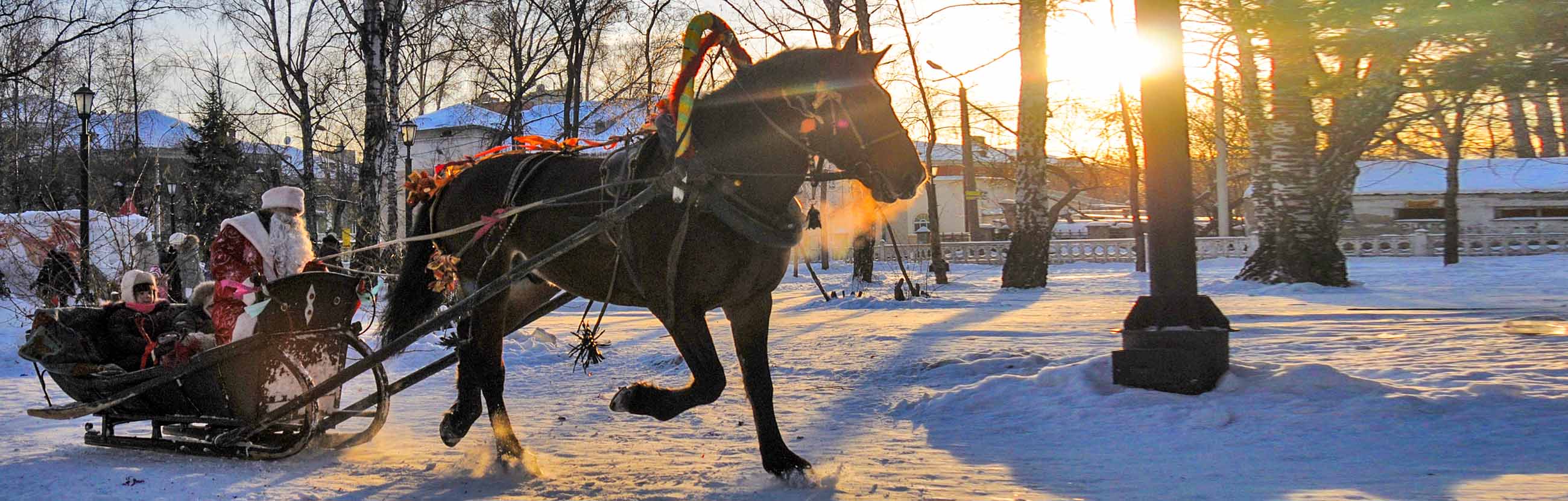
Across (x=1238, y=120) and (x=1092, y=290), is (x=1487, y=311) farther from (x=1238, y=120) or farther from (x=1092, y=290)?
(x=1238, y=120)

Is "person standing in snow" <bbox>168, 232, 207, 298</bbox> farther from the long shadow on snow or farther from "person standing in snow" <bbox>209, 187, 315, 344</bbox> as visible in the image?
the long shadow on snow

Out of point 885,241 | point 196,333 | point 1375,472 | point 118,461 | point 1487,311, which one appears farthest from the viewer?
point 885,241

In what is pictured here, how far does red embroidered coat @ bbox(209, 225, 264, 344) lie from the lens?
22.6 feet

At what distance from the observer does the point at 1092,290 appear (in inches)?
877

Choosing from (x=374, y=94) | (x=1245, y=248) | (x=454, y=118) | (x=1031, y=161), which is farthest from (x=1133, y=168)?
(x=454, y=118)

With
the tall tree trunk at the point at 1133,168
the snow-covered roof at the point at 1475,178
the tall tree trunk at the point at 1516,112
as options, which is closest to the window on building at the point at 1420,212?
the snow-covered roof at the point at 1475,178

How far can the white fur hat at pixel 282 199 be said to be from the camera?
22.9 feet

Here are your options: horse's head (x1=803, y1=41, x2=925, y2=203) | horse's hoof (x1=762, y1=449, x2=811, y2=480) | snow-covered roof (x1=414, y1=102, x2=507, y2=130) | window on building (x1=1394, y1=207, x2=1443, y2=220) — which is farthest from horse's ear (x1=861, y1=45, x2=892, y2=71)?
window on building (x1=1394, y1=207, x2=1443, y2=220)

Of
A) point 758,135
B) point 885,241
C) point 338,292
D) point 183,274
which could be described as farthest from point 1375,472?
point 885,241

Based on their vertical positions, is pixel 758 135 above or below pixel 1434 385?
above

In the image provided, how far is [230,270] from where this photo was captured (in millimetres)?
6914

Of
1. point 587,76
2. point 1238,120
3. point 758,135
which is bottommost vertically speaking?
point 758,135

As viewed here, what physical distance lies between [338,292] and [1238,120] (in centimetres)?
2118

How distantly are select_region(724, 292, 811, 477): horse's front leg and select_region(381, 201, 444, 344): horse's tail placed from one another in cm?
250
